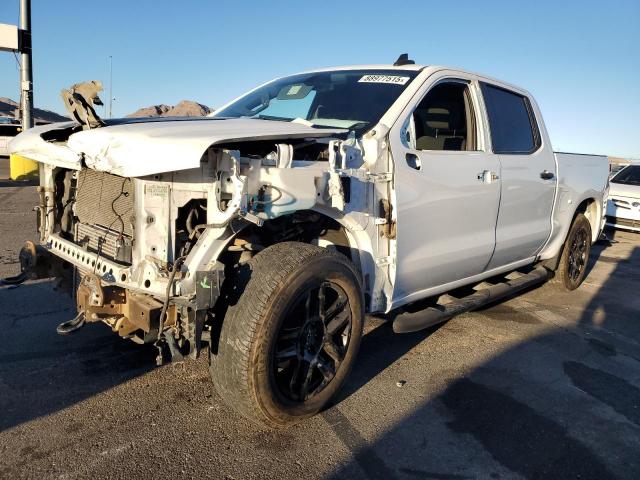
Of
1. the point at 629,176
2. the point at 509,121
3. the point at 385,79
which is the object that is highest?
the point at 385,79

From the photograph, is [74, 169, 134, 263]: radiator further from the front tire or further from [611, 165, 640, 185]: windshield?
[611, 165, 640, 185]: windshield

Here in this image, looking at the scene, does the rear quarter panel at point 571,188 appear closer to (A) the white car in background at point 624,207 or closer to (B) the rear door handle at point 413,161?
(B) the rear door handle at point 413,161

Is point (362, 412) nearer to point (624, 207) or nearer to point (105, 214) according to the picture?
point (105, 214)

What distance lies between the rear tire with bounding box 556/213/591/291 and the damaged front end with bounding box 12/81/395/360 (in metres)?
3.51

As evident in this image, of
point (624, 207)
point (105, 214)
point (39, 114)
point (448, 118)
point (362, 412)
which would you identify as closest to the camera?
point (105, 214)

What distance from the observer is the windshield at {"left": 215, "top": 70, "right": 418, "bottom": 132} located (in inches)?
148

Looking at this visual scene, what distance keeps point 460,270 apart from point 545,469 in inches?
69.0

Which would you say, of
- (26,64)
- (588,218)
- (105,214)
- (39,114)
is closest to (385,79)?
(105,214)

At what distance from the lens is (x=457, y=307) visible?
420 cm

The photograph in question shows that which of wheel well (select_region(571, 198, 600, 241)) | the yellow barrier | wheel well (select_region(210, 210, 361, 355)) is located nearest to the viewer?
wheel well (select_region(210, 210, 361, 355))

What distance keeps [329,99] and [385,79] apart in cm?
45

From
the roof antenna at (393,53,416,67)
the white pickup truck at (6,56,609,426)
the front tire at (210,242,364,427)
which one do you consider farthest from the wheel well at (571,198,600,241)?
the front tire at (210,242,364,427)

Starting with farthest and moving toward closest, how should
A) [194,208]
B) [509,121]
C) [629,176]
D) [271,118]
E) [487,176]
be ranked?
[629,176]
[509,121]
[487,176]
[271,118]
[194,208]

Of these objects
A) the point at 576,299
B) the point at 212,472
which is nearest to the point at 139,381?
the point at 212,472
